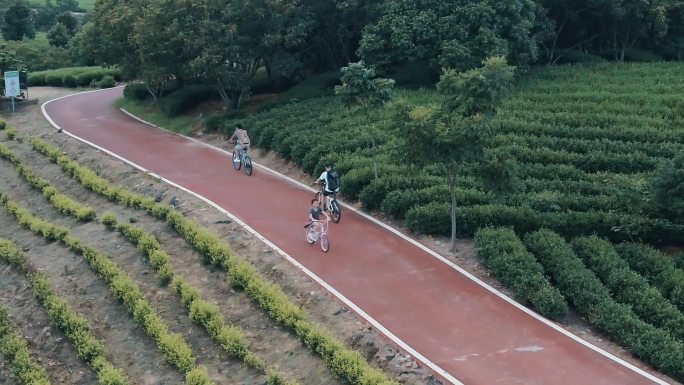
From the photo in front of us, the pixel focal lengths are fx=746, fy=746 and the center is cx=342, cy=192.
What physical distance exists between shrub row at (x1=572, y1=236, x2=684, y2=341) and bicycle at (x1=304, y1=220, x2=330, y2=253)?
18.7ft

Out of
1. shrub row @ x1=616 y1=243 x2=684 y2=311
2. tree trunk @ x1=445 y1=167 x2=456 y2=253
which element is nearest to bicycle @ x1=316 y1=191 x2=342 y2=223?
tree trunk @ x1=445 y1=167 x2=456 y2=253

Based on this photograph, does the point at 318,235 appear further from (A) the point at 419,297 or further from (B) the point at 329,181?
(A) the point at 419,297

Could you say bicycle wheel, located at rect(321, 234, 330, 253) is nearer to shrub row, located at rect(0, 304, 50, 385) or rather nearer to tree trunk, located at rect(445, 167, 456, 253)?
tree trunk, located at rect(445, 167, 456, 253)

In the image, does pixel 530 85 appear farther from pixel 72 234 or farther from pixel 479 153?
pixel 72 234

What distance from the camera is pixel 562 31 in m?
39.0

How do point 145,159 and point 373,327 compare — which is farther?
point 145,159

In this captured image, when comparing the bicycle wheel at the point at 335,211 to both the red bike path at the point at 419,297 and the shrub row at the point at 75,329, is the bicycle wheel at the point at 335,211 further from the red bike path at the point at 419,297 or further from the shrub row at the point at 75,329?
the shrub row at the point at 75,329

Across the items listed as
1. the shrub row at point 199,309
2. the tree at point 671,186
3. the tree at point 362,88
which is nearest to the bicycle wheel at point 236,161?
the tree at point 362,88

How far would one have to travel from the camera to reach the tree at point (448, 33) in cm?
2825

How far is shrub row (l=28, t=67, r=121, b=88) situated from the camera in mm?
46594

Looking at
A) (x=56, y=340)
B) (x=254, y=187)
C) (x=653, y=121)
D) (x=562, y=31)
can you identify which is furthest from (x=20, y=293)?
(x=562, y=31)

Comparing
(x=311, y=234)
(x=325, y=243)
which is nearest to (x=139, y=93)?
(x=311, y=234)

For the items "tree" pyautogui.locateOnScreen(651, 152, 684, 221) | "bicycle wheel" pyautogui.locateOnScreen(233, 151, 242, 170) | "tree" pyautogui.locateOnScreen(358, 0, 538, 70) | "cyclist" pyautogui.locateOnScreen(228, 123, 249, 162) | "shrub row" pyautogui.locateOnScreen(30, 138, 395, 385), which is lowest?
"shrub row" pyautogui.locateOnScreen(30, 138, 395, 385)

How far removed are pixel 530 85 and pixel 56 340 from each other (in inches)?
820
